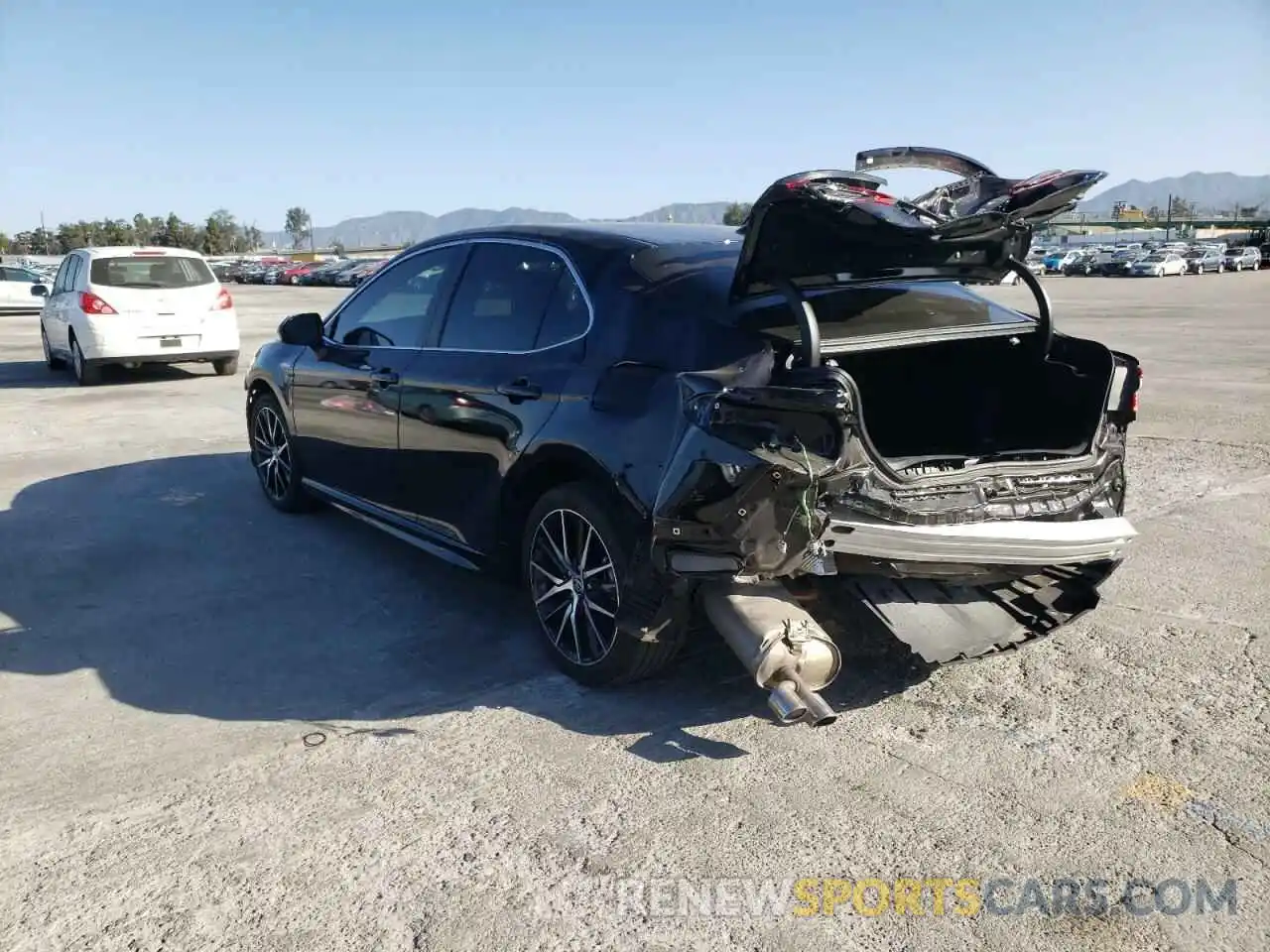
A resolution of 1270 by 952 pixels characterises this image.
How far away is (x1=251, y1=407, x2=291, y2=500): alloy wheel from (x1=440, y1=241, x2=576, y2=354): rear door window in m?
2.15

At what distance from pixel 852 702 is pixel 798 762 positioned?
495mm

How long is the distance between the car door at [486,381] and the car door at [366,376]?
17 centimetres

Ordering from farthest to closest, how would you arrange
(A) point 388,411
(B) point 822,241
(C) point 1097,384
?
(A) point 388,411 → (C) point 1097,384 → (B) point 822,241

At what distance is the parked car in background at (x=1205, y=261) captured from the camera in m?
59.9

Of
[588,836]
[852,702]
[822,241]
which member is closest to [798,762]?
[852,702]

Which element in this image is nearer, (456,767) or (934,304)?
(456,767)

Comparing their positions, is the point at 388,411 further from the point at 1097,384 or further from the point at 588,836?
the point at 1097,384

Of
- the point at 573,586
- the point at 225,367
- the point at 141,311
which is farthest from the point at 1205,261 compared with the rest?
the point at 573,586

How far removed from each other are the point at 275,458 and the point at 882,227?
14.7 feet

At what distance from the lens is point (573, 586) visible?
13.0 feet

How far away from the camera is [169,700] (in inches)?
156

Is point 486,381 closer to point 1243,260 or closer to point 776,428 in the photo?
point 776,428

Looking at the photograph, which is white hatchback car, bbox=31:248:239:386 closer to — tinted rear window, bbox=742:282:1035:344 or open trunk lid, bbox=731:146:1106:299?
tinted rear window, bbox=742:282:1035:344

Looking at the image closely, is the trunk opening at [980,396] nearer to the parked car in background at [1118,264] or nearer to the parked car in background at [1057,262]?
the parked car in background at [1118,264]
